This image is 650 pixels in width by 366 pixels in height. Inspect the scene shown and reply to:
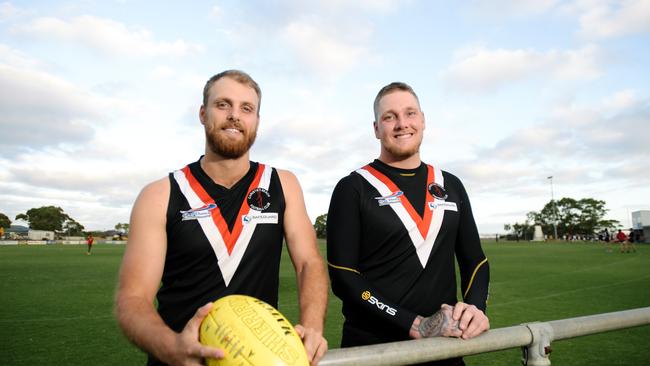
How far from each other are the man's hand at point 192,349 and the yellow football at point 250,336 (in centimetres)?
3

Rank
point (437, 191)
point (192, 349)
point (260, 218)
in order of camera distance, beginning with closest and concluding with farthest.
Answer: point (192, 349) → point (260, 218) → point (437, 191)

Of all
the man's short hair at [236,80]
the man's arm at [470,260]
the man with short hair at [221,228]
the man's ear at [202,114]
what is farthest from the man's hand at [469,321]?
the man's ear at [202,114]

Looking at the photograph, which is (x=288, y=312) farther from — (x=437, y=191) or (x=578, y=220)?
(x=578, y=220)

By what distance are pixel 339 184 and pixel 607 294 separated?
11968 millimetres

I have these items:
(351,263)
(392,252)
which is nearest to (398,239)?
(392,252)

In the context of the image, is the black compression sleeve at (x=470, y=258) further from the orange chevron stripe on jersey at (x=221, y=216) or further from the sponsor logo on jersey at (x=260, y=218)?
the orange chevron stripe on jersey at (x=221, y=216)

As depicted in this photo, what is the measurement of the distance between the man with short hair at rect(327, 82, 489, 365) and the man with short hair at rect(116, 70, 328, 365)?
0.31 metres

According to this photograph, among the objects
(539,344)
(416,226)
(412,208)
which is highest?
(412,208)

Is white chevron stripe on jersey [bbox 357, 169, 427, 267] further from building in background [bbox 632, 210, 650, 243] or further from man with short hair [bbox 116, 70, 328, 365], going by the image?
building in background [bbox 632, 210, 650, 243]

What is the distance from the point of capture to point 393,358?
1.70m

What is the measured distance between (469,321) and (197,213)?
1461 mm

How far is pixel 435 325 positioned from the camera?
84.2 inches

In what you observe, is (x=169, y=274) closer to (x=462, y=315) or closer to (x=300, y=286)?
(x=300, y=286)

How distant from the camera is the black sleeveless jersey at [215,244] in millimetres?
2299
